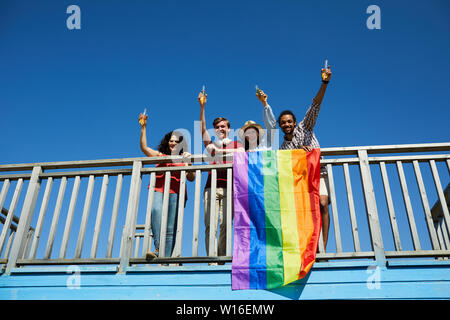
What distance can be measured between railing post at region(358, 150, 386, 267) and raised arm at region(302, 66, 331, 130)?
641 mm

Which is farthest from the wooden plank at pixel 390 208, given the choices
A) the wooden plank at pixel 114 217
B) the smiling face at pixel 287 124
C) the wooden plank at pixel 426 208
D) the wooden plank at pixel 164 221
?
the wooden plank at pixel 114 217

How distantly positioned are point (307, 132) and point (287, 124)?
10.5 inches

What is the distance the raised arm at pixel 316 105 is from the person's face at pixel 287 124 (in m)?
0.16

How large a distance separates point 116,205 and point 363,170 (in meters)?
2.58

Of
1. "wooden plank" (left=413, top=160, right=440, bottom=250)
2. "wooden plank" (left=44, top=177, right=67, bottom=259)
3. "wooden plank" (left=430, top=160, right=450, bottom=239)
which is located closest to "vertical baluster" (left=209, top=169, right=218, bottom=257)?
"wooden plank" (left=44, top=177, right=67, bottom=259)

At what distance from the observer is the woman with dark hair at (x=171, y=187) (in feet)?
11.4

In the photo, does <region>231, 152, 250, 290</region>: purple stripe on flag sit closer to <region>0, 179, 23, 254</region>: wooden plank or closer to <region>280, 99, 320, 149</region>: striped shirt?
<region>280, 99, 320, 149</region>: striped shirt

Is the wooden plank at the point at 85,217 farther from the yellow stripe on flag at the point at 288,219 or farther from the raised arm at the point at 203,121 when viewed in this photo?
the yellow stripe on flag at the point at 288,219

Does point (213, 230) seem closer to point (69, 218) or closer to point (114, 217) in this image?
point (114, 217)

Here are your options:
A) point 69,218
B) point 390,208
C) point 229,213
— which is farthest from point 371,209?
point 69,218

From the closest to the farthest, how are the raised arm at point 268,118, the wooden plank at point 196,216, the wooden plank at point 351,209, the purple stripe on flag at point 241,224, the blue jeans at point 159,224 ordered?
the purple stripe on flag at point 241,224 → the wooden plank at point 351,209 → the wooden plank at point 196,216 → the blue jeans at point 159,224 → the raised arm at point 268,118

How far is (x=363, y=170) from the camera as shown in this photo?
3227mm

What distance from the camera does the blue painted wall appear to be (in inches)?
107
